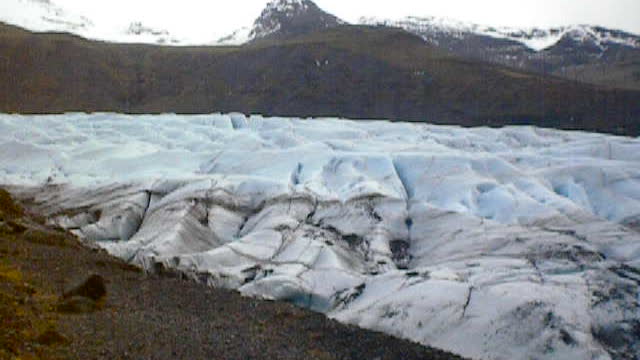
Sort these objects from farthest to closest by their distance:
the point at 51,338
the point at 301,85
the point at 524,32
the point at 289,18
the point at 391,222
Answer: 1. the point at 524,32
2. the point at 289,18
3. the point at 301,85
4. the point at 391,222
5. the point at 51,338

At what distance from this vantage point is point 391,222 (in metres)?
18.1

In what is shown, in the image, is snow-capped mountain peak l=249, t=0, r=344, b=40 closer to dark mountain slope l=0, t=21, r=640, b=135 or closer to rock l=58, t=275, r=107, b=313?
dark mountain slope l=0, t=21, r=640, b=135

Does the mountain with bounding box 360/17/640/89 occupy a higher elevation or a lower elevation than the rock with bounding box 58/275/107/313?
lower

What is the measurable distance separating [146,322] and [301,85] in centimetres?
6576

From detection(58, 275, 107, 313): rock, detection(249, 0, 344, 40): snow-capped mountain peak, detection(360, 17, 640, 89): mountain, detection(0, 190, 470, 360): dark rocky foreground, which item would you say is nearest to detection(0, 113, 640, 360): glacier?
detection(0, 190, 470, 360): dark rocky foreground

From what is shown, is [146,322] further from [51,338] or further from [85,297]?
[51,338]

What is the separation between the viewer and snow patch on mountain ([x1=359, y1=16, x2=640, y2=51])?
565 ft

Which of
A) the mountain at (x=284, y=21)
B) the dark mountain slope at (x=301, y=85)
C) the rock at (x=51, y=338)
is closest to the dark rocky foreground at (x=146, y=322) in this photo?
the rock at (x=51, y=338)

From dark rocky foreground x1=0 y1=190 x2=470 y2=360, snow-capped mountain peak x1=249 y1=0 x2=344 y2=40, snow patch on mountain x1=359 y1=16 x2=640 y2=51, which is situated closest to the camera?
dark rocky foreground x1=0 y1=190 x2=470 y2=360

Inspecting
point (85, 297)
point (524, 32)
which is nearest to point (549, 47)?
point (524, 32)

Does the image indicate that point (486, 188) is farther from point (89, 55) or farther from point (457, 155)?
point (89, 55)

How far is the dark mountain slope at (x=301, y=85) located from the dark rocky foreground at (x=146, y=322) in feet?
176

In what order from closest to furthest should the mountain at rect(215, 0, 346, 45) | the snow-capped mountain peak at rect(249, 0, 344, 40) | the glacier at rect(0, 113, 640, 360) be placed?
the glacier at rect(0, 113, 640, 360)
the mountain at rect(215, 0, 346, 45)
the snow-capped mountain peak at rect(249, 0, 344, 40)

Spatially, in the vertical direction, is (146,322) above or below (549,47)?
above
